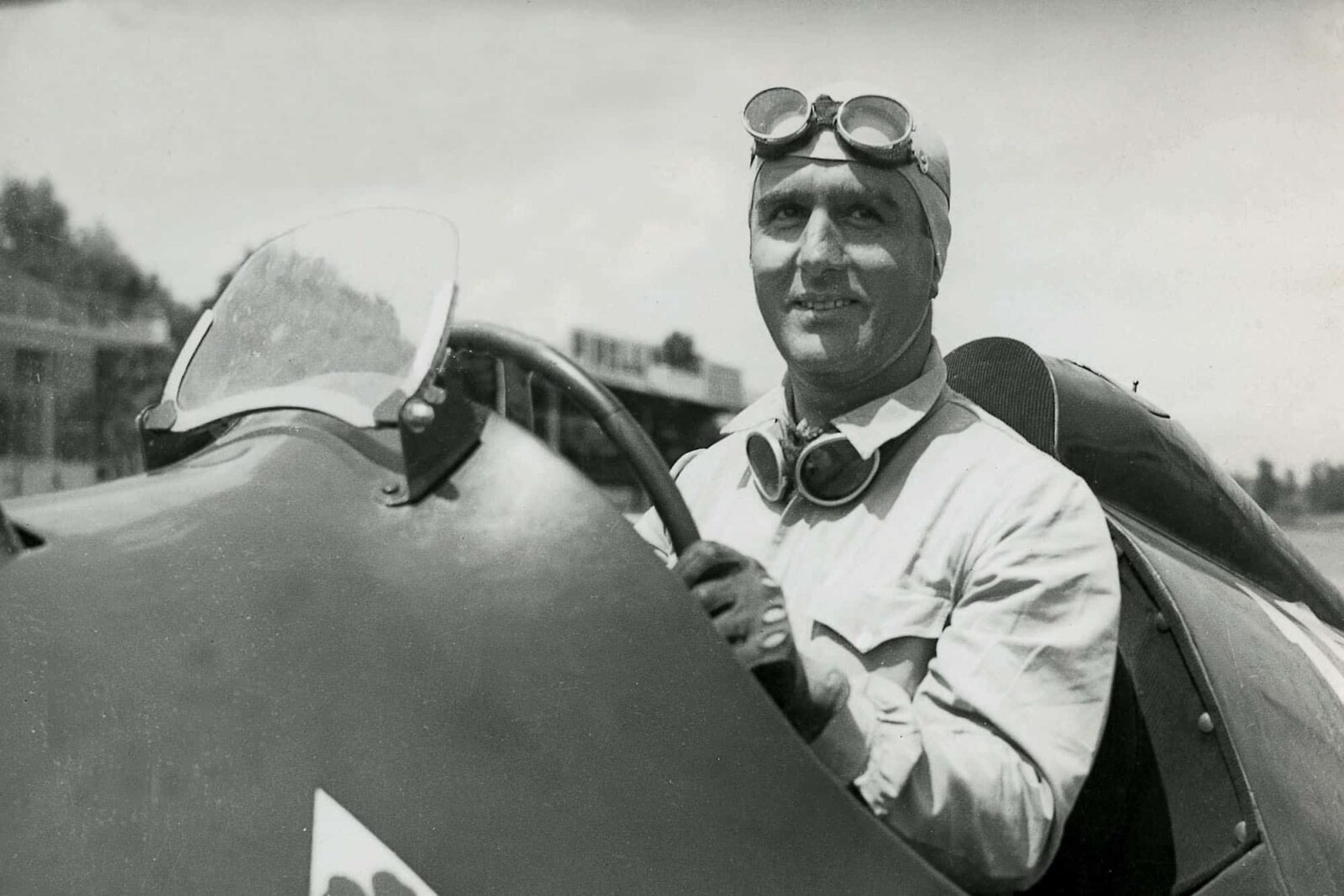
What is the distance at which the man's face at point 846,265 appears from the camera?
223 cm

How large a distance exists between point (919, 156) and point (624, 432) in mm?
954

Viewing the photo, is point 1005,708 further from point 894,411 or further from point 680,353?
point 680,353

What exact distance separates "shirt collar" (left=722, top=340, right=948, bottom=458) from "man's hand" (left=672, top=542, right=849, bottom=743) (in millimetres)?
713

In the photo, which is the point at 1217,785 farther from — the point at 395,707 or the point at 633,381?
the point at 633,381

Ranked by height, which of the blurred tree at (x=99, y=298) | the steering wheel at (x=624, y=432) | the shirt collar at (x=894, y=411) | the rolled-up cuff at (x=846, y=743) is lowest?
the blurred tree at (x=99, y=298)

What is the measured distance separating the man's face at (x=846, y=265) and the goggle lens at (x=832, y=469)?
155 mm

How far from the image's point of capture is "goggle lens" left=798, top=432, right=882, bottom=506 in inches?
86.2

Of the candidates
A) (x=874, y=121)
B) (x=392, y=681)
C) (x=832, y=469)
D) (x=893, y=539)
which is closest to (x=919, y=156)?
(x=874, y=121)

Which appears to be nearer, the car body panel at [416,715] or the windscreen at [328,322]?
the car body panel at [416,715]

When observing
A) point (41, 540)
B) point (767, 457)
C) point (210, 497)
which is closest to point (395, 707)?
point (210, 497)

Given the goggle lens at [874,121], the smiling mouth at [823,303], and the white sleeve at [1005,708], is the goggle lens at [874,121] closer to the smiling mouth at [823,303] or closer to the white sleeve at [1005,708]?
the smiling mouth at [823,303]

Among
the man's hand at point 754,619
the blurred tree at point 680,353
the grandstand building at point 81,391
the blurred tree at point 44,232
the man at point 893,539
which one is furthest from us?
the blurred tree at point 680,353

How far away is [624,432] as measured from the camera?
5.16ft

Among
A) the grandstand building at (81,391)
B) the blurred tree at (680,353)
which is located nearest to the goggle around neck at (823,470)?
the grandstand building at (81,391)
